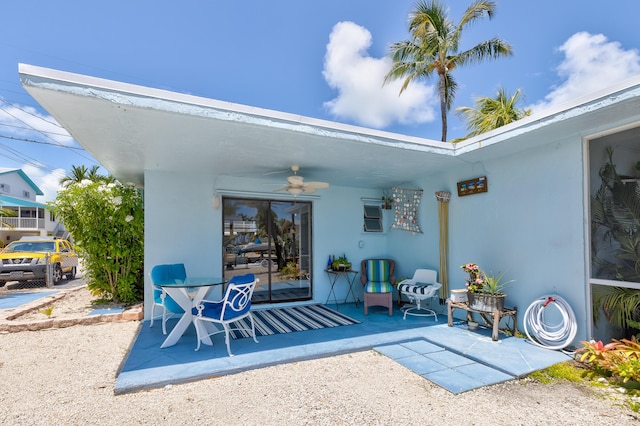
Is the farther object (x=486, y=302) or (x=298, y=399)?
(x=486, y=302)

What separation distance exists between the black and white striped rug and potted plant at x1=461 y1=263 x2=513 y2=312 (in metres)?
1.79

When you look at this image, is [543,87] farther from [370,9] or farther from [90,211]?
[90,211]

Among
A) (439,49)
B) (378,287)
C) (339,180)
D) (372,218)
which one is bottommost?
(378,287)

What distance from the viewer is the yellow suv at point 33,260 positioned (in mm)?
8328

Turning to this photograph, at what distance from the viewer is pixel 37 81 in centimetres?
241

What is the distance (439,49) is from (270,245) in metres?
9.53

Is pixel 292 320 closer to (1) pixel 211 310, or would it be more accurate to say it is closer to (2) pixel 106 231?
(1) pixel 211 310

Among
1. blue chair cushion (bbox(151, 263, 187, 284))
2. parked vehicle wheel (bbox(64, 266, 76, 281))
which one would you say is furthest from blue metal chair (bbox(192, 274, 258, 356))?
parked vehicle wheel (bbox(64, 266, 76, 281))

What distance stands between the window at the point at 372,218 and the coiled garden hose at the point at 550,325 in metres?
3.55

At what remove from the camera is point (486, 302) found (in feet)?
14.3

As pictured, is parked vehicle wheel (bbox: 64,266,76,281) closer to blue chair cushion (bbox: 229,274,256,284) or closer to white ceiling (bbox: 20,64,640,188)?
white ceiling (bbox: 20,64,640,188)

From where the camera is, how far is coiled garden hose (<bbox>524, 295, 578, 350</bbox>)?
382cm

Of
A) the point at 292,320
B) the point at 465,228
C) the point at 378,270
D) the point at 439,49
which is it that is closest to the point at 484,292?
the point at 465,228

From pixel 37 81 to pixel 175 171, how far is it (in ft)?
11.1
